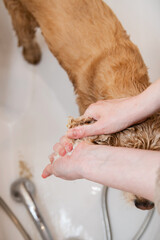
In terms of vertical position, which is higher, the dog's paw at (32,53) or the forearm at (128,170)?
the dog's paw at (32,53)

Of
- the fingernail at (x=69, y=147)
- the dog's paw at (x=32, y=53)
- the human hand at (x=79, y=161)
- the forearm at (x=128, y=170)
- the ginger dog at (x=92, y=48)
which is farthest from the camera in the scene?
the dog's paw at (x=32, y=53)

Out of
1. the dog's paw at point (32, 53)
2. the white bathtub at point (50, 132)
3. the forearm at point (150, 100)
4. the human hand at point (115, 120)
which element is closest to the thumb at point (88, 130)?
the human hand at point (115, 120)

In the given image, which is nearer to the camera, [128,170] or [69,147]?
[128,170]

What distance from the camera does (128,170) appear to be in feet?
1.74

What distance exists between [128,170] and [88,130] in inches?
7.8

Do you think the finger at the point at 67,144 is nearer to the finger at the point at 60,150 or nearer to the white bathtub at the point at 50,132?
the finger at the point at 60,150

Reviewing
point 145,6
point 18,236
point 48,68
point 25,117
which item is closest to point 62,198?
point 18,236

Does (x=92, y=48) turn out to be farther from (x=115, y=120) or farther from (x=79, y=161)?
(x=79, y=161)

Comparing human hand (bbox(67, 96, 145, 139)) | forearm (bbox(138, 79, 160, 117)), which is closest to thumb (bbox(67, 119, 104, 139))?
human hand (bbox(67, 96, 145, 139))

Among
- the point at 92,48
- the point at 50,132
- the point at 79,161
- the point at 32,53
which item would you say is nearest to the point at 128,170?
the point at 79,161

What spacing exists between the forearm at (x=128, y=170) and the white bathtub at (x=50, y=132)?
21.7 inches

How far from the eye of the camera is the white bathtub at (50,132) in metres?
1.18

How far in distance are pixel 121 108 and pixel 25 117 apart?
2.82 feet

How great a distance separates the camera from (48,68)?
Result: 1.53 meters
